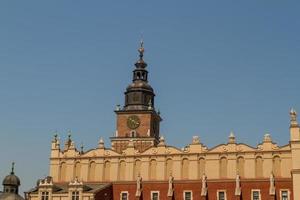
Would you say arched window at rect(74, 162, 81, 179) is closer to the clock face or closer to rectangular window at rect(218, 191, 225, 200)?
rectangular window at rect(218, 191, 225, 200)

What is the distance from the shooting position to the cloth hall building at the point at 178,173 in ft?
244

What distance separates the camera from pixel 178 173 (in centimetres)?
7875

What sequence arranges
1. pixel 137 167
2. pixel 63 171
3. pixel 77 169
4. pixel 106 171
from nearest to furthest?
pixel 137 167 < pixel 106 171 < pixel 77 169 < pixel 63 171

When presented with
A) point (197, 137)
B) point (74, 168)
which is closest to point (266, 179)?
point (197, 137)

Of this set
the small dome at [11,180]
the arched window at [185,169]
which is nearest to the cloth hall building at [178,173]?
the arched window at [185,169]

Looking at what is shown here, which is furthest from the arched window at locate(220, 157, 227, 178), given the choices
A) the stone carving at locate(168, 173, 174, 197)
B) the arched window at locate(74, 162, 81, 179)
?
the arched window at locate(74, 162, 81, 179)

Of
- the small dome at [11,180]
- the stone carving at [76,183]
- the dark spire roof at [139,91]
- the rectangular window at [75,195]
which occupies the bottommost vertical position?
the rectangular window at [75,195]

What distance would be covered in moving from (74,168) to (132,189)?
10365mm

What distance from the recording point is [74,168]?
8312 centimetres

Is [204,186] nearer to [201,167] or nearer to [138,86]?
[201,167]

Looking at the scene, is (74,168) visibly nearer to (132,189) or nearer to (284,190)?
(132,189)

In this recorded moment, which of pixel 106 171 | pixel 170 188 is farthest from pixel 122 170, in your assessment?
pixel 170 188

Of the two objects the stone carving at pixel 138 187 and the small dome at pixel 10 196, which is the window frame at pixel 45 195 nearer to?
the stone carving at pixel 138 187

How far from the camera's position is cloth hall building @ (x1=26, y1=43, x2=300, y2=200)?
74.4 m
